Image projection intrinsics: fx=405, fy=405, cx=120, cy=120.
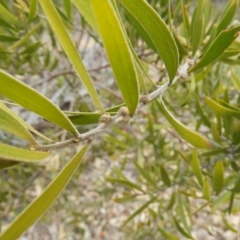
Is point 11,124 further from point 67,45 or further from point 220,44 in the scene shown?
point 220,44

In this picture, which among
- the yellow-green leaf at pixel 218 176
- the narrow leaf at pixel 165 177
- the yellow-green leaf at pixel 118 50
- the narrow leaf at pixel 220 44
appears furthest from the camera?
the narrow leaf at pixel 165 177

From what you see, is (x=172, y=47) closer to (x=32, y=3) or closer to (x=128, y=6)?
(x=128, y=6)

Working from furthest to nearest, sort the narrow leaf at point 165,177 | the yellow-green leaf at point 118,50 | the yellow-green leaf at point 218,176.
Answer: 1. the narrow leaf at point 165,177
2. the yellow-green leaf at point 218,176
3. the yellow-green leaf at point 118,50

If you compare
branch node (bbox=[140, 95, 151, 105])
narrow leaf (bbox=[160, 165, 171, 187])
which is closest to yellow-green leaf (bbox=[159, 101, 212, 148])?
branch node (bbox=[140, 95, 151, 105])

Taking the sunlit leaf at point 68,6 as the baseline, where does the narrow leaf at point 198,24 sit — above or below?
below

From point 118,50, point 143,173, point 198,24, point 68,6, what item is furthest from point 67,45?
point 143,173

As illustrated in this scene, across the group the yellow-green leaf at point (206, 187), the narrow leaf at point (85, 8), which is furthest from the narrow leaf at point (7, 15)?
the yellow-green leaf at point (206, 187)

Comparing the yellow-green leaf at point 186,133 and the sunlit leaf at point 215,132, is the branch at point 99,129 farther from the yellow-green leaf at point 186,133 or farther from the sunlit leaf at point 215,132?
the sunlit leaf at point 215,132
